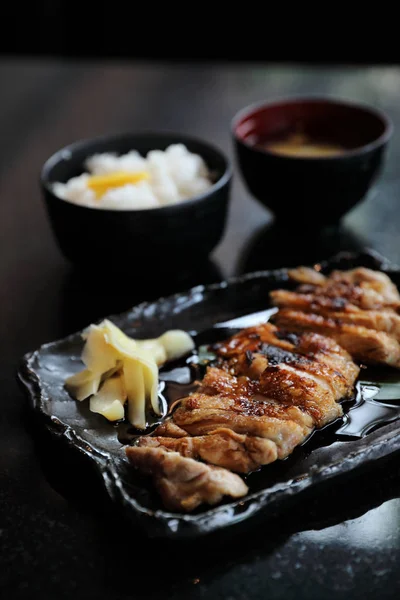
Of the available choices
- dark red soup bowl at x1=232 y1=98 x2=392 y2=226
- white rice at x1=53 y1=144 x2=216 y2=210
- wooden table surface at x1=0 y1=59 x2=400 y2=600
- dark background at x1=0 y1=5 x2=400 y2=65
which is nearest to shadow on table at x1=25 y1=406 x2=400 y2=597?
wooden table surface at x1=0 y1=59 x2=400 y2=600

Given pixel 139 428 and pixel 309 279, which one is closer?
pixel 139 428

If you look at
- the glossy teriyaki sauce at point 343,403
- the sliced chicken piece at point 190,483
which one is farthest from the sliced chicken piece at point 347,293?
the sliced chicken piece at point 190,483

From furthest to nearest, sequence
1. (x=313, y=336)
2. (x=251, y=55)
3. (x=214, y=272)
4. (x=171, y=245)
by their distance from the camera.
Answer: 1. (x=251, y=55)
2. (x=214, y=272)
3. (x=171, y=245)
4. (x=313, y=336)

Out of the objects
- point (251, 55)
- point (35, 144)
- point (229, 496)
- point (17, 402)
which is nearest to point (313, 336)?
point (229, 496)

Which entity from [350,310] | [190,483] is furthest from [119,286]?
[190,483]

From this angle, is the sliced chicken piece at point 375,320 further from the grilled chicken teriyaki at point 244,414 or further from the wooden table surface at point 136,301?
the wooden table surface at point 136,301

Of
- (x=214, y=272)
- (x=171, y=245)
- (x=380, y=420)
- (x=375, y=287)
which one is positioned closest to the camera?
(x=380, y=420)

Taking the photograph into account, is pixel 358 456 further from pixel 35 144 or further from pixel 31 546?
pixel 35 144

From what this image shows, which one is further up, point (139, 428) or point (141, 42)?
point (139, 428)
